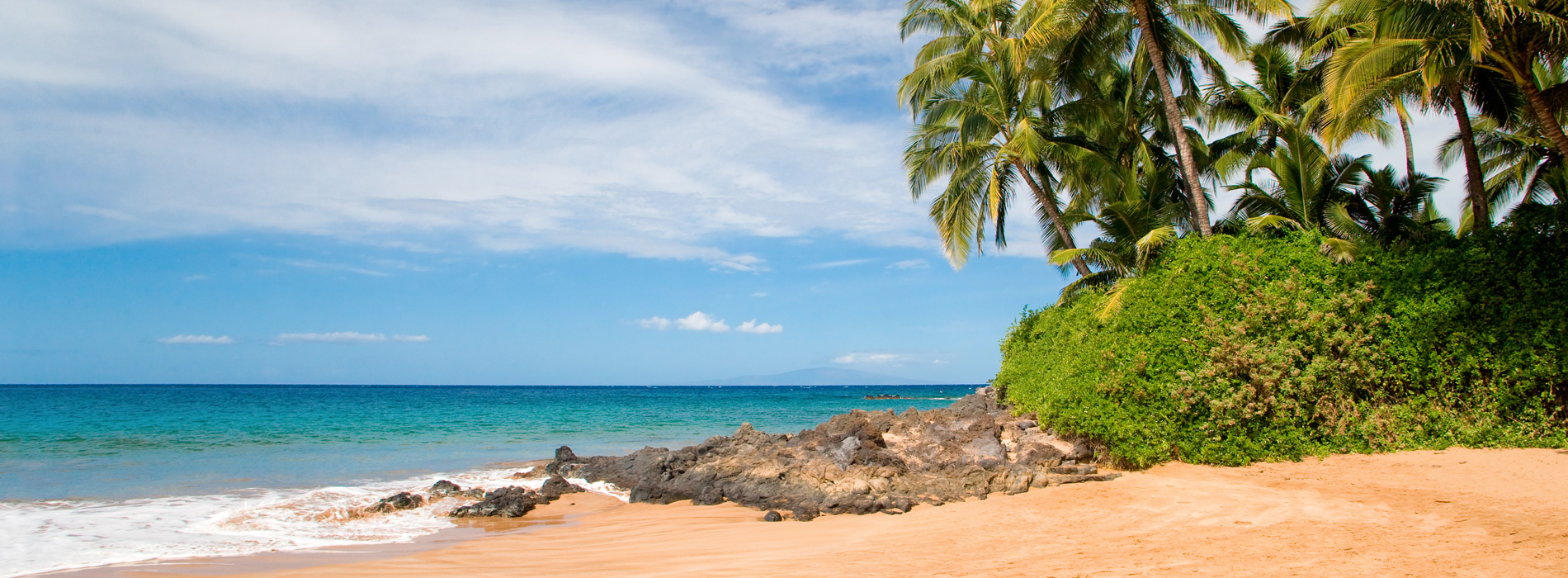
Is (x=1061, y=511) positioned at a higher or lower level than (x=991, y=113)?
lower

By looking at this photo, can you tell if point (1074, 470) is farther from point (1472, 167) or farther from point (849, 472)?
point (1472, 167)

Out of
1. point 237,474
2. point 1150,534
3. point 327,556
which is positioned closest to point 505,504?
point 327,556

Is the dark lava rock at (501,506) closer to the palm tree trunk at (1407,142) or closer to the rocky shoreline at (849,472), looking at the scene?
the rocky shoreline at (849,472)

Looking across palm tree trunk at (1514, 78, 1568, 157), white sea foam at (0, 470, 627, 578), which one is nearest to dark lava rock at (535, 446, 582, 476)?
white sea foam at (0, 470, 627, 578)

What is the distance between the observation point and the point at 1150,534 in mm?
6707

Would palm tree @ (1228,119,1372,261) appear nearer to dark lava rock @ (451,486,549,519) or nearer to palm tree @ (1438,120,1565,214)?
palm tree @ (1438,120,1565,214)

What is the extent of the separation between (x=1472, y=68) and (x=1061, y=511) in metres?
10.3

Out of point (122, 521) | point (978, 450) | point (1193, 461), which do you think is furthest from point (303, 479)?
point (1193, 461)

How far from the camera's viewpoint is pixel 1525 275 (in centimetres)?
1005

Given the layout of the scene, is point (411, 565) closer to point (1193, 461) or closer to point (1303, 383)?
point (1193, 461)

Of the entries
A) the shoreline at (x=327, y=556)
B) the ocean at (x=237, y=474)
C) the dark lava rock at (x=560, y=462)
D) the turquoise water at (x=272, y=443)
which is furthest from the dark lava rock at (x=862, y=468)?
the turquoise water at (x=272, y=443)

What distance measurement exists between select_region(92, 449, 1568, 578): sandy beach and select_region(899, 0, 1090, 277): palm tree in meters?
8.67

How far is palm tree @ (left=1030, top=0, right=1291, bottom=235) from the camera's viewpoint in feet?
45.5

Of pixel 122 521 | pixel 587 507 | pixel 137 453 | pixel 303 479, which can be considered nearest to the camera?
pixel 122 521
